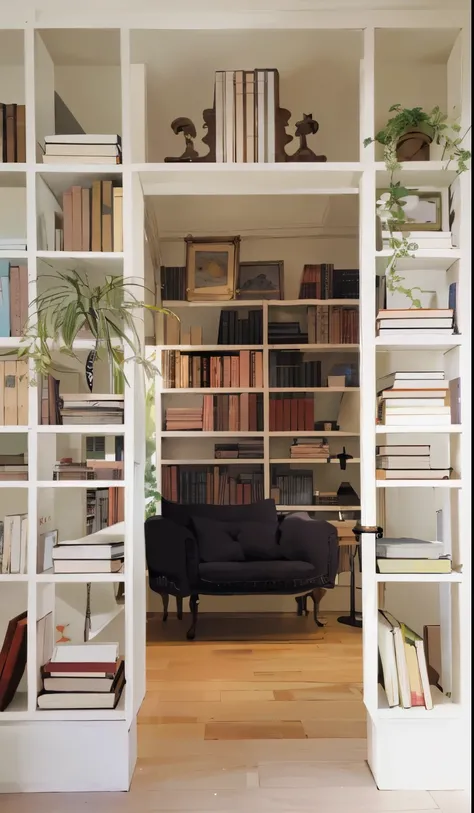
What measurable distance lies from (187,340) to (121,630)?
297cm

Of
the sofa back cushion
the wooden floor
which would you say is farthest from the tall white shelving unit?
the sofa back cushion

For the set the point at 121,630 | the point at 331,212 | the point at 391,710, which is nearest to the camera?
the point at 391,710

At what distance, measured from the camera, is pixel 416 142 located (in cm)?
294

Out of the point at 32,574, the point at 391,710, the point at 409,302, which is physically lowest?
the point at 391,710

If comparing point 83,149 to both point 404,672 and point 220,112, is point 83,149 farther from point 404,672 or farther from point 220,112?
point 404,672

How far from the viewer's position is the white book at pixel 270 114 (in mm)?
2967

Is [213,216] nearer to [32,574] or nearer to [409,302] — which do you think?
[409,302]

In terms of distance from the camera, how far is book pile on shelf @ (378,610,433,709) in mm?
2816

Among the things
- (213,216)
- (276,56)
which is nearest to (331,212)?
(213,216)

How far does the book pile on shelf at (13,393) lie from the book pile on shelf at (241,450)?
3.39 meters

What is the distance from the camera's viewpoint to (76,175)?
292cm

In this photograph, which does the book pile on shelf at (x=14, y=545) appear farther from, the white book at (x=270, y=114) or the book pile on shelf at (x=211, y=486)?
the book pile on shelf at (x=211, y=486)

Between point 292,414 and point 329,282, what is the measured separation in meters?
1.14

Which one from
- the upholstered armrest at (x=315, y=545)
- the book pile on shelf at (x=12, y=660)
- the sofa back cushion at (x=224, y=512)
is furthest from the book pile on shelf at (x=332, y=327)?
the book pile on shelf at (x=12, y=660)
